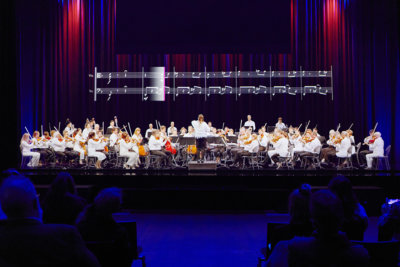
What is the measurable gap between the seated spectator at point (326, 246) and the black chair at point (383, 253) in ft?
2.15

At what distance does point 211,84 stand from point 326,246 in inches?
533

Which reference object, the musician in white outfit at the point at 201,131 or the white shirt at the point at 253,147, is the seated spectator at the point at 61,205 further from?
the white shirt at the point at 253,147

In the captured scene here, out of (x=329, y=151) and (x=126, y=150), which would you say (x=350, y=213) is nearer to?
(x=126, y=150)

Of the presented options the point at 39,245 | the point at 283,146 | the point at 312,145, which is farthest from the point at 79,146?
the point at 39,245

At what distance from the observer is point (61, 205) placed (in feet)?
11.1

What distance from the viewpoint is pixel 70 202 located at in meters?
3.42

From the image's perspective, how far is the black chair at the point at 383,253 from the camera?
7.99 feet

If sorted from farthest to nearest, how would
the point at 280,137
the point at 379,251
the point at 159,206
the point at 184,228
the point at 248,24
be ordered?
the point at 248,24 → the point at 280,137 → the point at 159,206 → the point at 184,228 → the point at 379,251

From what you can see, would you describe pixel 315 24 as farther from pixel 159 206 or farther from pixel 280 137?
pixel 159 206

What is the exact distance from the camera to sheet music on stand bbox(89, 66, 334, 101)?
1462 centimetres

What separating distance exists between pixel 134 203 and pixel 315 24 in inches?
411

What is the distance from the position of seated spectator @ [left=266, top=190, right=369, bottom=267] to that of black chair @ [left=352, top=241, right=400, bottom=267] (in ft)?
2.15

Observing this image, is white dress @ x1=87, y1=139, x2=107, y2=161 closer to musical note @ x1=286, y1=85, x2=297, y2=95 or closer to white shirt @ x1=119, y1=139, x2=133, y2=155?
white shirt @ x1=119, y1=139, x2=133, y2=155

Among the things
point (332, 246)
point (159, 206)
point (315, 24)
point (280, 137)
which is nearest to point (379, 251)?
point (332, 246)
